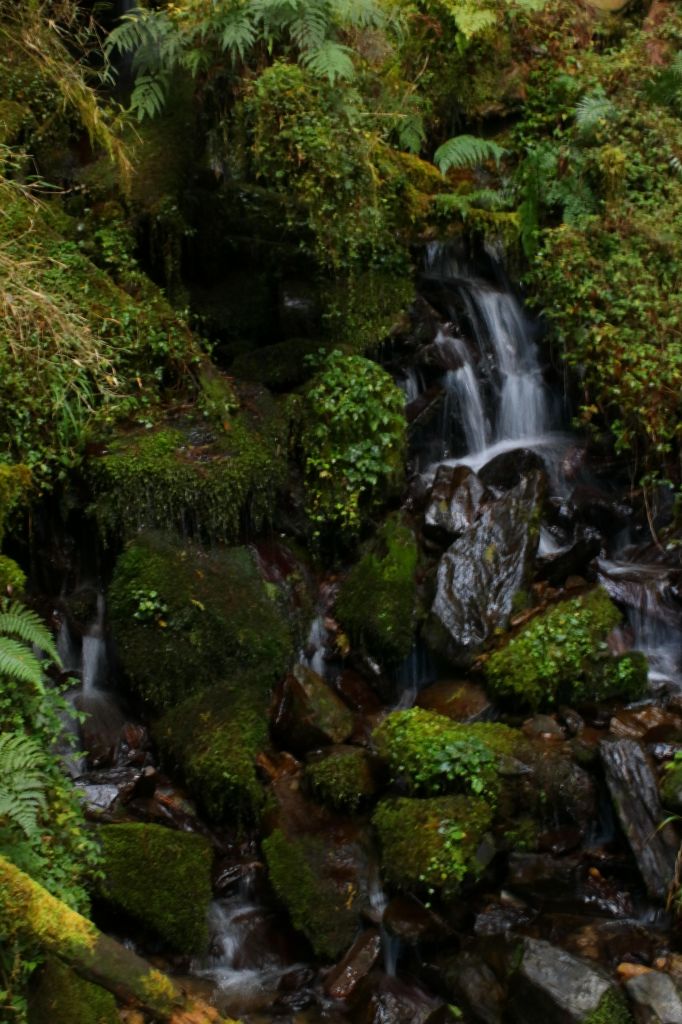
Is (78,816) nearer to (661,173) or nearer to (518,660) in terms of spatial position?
(518,660)

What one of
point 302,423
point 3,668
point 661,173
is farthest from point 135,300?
point 661,173

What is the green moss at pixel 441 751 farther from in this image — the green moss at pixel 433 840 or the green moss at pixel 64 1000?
the green moss at pixel 64 1000

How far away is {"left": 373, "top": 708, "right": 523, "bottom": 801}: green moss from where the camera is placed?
18.2ft

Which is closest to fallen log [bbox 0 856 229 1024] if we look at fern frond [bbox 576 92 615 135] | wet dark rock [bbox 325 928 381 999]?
wet dark rock [bbox 325 928 381 999]

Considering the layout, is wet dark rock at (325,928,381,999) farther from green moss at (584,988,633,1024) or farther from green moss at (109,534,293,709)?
green moss at (109,534,293,709)

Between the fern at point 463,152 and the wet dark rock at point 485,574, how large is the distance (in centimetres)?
369

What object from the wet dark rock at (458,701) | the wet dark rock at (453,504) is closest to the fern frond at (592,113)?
the wet dark rock at (453,504)

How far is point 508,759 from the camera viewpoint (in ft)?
18.8

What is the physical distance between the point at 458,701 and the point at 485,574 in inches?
43.8

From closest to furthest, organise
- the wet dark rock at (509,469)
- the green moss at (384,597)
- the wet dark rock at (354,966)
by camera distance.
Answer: the wet dark rock at (354,966) < the green moss at (384,597) < the wet dark rock at (509,469)

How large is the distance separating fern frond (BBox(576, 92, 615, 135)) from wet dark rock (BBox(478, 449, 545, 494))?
3.83 metres

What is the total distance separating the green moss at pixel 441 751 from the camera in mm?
5543

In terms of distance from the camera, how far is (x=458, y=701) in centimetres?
646

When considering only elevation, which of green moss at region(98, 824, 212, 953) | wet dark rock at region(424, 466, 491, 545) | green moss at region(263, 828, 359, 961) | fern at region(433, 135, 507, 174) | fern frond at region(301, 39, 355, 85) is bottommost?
green moss at region(263, 828, 359, 961)
